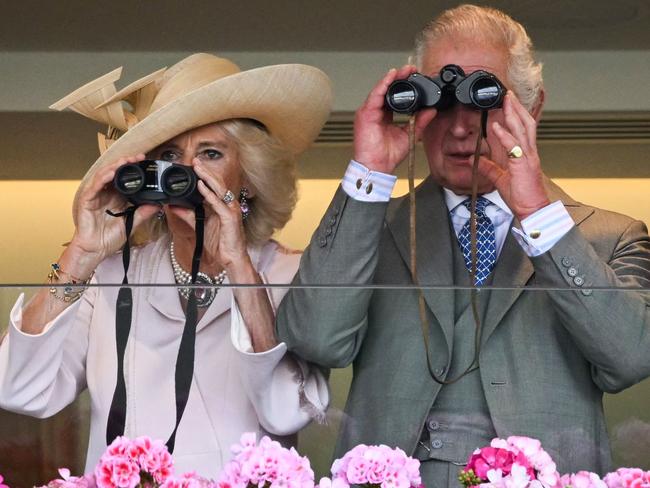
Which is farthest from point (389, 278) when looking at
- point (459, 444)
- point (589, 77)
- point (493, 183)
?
point (589, 77)

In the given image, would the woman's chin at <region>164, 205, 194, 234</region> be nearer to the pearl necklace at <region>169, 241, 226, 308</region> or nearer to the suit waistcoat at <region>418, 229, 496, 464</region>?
the pearl necklace at <region>169, 241, 226, 308</region>

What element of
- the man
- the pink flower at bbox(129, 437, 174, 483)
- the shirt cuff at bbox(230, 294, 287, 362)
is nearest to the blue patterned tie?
the man

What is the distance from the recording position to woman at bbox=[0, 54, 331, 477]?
71.4 inches

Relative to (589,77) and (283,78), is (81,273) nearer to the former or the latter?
(283,78)

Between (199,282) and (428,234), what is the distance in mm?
354

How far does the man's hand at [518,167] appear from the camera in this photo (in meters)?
1.99

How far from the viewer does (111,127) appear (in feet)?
7.93

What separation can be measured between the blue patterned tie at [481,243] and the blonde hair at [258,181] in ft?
1.08

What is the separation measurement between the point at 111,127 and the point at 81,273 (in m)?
0.38

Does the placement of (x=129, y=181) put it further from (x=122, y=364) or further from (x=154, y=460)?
(x=154, y=460)

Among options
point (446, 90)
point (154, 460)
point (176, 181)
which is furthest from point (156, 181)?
point (154, 460)

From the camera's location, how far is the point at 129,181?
2168mm

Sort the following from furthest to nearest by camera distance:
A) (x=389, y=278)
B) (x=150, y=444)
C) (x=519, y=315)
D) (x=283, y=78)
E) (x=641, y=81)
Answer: (x=641, y=81)
(x=283, y=78)
(x=389, y=278)
(x=519, y=315)
(x=150, y=444)

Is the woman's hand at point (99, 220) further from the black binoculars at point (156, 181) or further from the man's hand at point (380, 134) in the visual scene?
the man's hand at point (380, 134)
